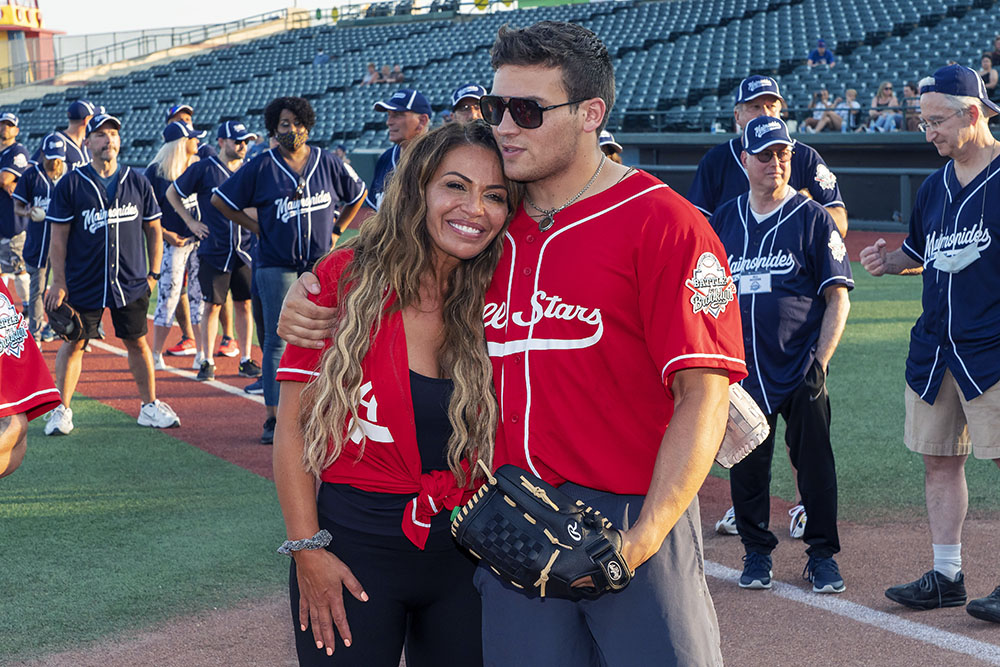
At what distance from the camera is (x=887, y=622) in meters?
4.58

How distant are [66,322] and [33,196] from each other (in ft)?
13.9

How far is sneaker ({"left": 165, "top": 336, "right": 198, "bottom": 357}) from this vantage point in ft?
36.4

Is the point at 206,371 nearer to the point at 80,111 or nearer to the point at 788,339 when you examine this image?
the point at 80,111

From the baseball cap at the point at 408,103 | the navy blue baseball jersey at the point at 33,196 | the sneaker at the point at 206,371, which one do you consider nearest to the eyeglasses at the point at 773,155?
the baseball cap at the point at 408,103

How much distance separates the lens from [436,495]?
262cm

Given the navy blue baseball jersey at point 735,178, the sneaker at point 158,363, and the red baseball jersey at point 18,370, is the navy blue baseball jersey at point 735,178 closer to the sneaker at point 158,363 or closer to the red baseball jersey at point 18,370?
the red baseball jersey at point 18,370

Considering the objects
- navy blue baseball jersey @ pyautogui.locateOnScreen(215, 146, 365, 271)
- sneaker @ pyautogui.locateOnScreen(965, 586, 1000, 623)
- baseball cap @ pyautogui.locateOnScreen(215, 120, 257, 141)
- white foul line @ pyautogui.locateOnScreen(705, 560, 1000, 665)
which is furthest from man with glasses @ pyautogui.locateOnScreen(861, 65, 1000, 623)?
baseball cap @ pyautogui.locateOnScreen(215, 120, 257, 141)

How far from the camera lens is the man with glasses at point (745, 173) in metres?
5.93

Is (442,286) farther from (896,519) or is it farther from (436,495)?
(896,519)

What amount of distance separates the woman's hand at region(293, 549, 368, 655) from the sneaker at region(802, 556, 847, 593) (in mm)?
2941

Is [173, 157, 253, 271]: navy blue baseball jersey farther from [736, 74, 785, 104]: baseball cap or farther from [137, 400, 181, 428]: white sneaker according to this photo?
[736, 74, 785, 104]: baseball cap

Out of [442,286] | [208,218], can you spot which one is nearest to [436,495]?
[442,286]

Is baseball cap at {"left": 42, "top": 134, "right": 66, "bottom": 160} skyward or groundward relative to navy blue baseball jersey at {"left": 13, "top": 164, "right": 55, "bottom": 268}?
skyward

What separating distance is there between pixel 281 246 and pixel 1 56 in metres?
55.0
